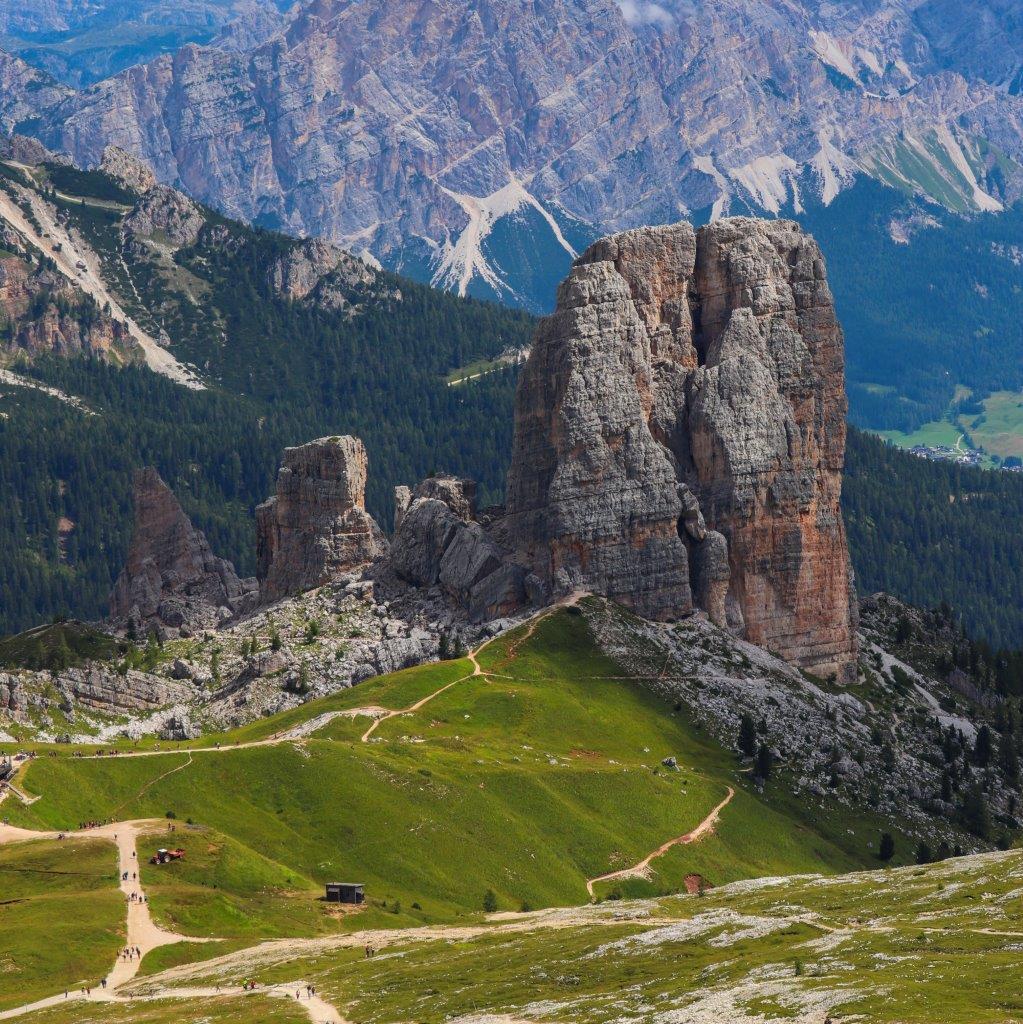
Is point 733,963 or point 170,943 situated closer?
point 733,963

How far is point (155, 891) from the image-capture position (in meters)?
170

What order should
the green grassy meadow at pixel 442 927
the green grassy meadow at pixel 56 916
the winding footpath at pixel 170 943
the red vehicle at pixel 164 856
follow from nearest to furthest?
the green grassy meadow at pixel 442 927, the winding footpath at pixel 170 943, the green grassy meadow at pixel 56 916, the red vehicle at pixel 164 856

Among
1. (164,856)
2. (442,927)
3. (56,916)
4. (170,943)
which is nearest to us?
(56,916)

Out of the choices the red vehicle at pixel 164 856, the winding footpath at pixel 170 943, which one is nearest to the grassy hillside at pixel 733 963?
the winding footpath at pixel 170 943

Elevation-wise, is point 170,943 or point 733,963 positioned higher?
point 170,943

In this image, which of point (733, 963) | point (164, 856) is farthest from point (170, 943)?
point (733, 963)

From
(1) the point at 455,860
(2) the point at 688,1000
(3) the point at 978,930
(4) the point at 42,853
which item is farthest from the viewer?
(1) the point at 455,860

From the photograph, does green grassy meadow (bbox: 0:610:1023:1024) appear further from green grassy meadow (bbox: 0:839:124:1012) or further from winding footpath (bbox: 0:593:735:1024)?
winding footpath (bbox: 0:593:735:1024)

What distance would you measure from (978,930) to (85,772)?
8557 centimetres

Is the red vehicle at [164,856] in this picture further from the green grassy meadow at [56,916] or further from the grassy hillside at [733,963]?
A: the grassy hillside at [733,963]

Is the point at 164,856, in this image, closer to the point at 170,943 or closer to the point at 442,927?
the point at 170,943

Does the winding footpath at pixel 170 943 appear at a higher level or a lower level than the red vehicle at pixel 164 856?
lower

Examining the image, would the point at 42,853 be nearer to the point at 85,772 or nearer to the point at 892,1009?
the point at 85,772

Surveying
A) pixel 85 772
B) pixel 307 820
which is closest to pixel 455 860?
pixel 307 820
